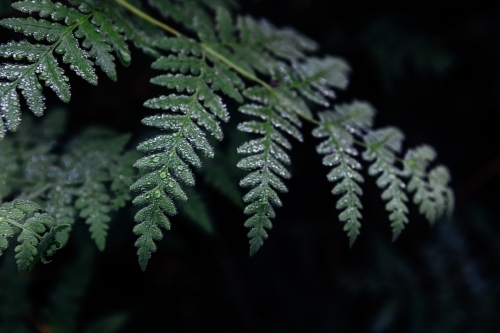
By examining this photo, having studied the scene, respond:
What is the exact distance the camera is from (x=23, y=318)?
8.54 ft

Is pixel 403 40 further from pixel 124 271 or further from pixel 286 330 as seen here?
pixel 124 271

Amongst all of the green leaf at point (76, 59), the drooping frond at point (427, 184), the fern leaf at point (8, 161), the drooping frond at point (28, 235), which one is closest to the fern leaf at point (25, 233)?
the drooping frond at point (28, 235)

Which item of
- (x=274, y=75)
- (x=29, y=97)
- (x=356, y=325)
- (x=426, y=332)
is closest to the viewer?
(x=29, y=97)

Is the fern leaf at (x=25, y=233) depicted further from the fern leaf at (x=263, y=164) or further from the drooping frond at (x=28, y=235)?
the fern leaf at (x=263, y=164)

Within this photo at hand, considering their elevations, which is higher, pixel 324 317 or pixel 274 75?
pixel 274 75

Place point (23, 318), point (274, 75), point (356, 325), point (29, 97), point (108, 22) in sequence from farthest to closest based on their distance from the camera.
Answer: point (356, 325)
point (23, 318)
point (274, 75)
point (108, 22)
point (29, 97)

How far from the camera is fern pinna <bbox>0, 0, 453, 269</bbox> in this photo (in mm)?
1460

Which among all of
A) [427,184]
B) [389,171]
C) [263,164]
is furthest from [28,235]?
[427,184]

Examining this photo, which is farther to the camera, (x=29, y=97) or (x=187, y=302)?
(x=187, y=302)

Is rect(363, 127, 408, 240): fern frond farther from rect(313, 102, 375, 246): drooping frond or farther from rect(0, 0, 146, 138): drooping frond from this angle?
rect(0, 0, 146, 138): drooping frond

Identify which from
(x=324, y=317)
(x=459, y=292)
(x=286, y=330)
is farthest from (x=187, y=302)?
(x=459, y=292)

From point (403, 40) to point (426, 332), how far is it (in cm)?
240

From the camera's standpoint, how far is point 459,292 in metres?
3.74

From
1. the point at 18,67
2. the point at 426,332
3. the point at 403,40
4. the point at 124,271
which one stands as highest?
the point at 403,40
